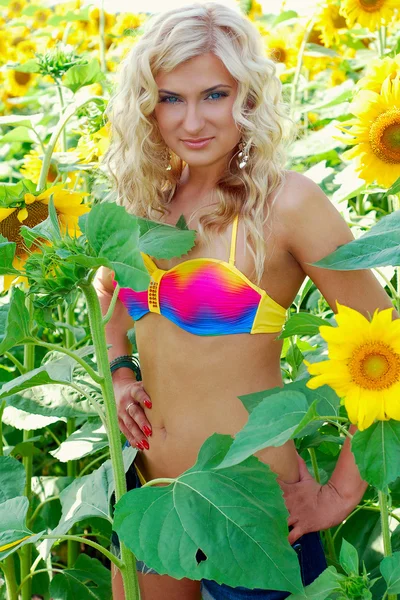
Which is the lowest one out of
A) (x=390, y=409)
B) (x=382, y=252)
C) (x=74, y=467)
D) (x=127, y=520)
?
(x=74, y=467)

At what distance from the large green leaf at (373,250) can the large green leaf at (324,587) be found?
12.4 inches

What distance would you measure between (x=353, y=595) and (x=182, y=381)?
1.35 feet

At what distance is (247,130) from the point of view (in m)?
1.18

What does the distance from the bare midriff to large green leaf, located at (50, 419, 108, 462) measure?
5.8 inches

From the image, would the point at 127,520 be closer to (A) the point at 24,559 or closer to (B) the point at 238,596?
(B) the point at 238,596

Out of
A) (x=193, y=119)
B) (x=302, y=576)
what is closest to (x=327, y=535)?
(x=302, y=576)

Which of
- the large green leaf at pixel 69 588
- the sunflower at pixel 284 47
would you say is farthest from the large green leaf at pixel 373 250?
the sunflower at pixel 284 47

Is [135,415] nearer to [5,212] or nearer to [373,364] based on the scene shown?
[5,212]

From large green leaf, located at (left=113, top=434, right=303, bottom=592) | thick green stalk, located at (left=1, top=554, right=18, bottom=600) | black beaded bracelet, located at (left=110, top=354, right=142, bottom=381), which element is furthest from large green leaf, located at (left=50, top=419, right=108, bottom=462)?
large green leaf, located at (left=113, top=434, right=303, bottom=592)

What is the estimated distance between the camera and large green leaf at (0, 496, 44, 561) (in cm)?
100

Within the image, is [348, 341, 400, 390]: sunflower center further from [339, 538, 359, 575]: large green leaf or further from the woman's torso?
the woman's torso

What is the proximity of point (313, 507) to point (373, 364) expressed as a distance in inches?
14.4

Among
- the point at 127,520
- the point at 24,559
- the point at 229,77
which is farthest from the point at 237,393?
the point at 24,559

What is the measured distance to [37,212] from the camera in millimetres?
1207
